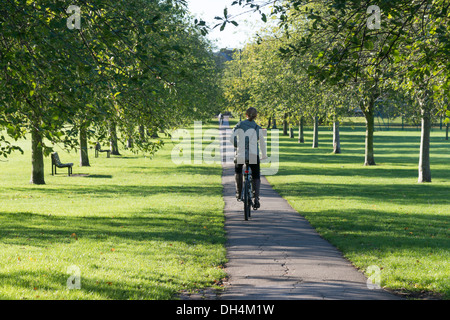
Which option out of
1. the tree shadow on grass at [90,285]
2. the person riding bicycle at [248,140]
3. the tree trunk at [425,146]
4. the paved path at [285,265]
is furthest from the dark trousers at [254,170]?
the tree trunk at [425,146]

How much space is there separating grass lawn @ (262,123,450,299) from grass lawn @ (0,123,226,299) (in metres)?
2.20

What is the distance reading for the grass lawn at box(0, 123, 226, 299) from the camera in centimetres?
620

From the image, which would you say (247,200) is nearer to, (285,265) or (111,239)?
(111,239)

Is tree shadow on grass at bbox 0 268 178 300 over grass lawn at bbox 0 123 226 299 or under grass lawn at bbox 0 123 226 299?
over

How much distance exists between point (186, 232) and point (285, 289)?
4.31 meters

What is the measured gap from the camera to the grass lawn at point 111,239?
6.20 metres

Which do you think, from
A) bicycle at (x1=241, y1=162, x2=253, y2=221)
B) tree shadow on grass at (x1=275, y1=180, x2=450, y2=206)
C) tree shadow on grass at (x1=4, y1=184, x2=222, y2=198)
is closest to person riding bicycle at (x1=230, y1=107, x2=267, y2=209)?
bicycle at (x1=241, y1=162, x2=253, y2=221)

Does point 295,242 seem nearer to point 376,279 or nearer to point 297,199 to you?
point 376,279

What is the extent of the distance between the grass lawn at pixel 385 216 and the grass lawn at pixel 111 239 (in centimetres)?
220

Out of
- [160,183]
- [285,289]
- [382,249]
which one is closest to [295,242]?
[382,249]

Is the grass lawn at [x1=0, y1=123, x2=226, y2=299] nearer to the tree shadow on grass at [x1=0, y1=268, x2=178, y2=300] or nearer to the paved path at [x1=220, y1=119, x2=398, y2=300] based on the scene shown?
the tree shadow on grass at [x1=0, y1=268, x2=178, y2=300]

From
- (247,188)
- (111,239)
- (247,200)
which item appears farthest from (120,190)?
(111,239)

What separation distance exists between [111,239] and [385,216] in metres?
6.66

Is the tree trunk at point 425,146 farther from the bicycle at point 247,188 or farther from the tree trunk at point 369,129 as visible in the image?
the bicycle at point 247,188
